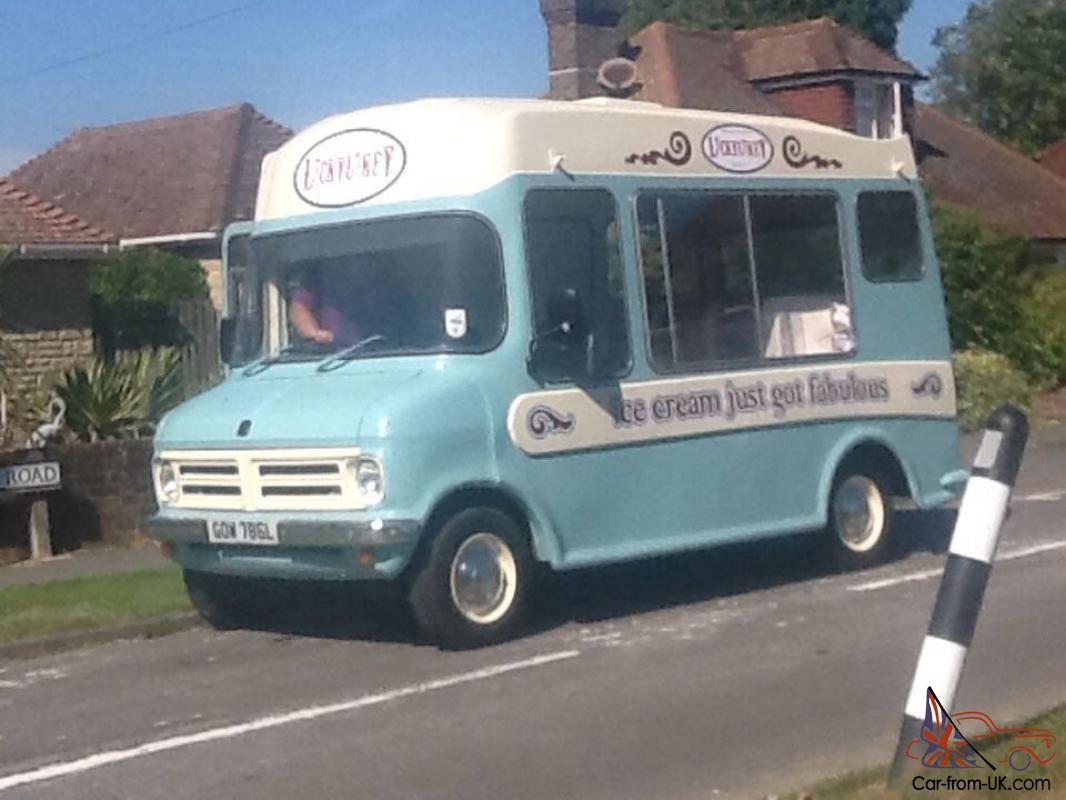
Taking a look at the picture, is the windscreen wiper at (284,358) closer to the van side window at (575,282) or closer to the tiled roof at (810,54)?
the van side window at (575,282)

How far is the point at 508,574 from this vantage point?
11.2 meters

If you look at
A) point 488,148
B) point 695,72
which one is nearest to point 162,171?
point 695,72

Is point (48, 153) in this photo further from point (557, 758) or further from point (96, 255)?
point (557, 758)

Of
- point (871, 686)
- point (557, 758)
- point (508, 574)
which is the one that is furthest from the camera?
point (508, 574)

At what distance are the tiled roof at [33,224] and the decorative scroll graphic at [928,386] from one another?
11023mm

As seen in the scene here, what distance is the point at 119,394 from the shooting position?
17625mm

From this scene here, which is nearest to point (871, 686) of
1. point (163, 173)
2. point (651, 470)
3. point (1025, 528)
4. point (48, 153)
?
point (651, 470)

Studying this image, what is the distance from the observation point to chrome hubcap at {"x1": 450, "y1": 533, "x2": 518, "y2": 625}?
11.0 metres

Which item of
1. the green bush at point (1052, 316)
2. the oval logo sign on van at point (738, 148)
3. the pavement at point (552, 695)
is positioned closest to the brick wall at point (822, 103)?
the green bush at point (1052, 316)

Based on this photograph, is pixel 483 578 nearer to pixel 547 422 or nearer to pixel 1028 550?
pixel 547 422

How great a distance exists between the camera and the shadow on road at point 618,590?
39.6 feet

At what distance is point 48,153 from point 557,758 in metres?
34.6

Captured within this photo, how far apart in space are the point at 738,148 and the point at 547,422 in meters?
2.62

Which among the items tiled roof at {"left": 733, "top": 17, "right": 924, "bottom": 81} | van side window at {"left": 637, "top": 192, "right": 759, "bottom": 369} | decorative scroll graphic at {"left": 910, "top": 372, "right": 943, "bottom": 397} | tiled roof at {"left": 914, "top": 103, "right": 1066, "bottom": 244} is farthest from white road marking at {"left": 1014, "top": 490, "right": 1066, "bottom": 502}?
tiled roof at {"left": 914, "top": 103, "right": 1066, "bottom": 244}
